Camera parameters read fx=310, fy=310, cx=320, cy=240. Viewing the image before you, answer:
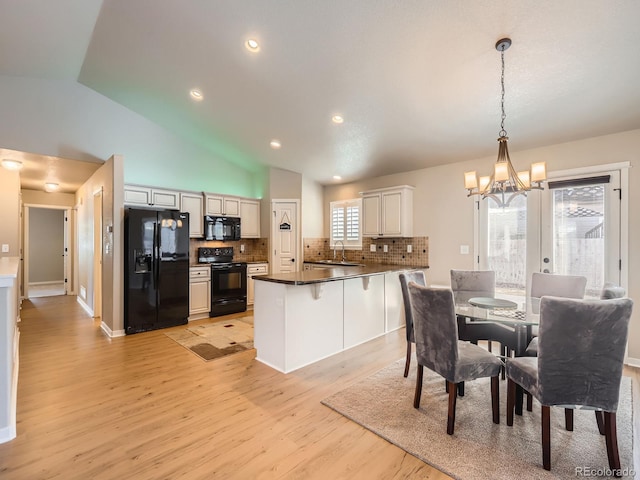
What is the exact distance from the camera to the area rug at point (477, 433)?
71.6 inches

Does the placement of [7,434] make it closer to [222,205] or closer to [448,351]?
[448,351]

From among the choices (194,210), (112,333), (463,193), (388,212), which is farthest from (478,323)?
(194,210)

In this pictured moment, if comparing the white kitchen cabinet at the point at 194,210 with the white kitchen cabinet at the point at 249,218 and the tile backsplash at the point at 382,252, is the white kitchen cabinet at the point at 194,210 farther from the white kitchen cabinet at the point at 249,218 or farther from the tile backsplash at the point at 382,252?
the tile backsplash at the point at 382,252

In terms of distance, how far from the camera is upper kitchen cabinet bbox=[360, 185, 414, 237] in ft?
17.0

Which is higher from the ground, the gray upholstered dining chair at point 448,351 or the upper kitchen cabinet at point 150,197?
the upper kitchen cabinet at point 150,197

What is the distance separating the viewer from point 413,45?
2.73 meters

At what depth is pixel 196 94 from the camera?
4262mm

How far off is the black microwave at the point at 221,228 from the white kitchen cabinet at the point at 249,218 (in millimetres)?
153

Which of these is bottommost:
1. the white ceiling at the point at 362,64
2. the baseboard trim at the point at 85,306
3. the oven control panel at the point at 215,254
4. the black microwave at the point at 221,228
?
the baseboard trim at the point at 85,306

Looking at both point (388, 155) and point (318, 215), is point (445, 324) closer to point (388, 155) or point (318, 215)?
point (388, 155)

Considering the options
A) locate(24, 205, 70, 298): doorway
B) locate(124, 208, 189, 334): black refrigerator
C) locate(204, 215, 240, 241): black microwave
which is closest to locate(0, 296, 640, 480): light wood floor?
locate(124, 208, 189, 334): black refrigerator

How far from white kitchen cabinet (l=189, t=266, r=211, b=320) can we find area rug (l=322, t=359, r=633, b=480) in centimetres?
336

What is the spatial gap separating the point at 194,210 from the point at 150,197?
2.43ft

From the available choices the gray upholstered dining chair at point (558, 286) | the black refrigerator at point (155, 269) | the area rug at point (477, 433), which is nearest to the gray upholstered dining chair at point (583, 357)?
the area rug at point (477, 433)
